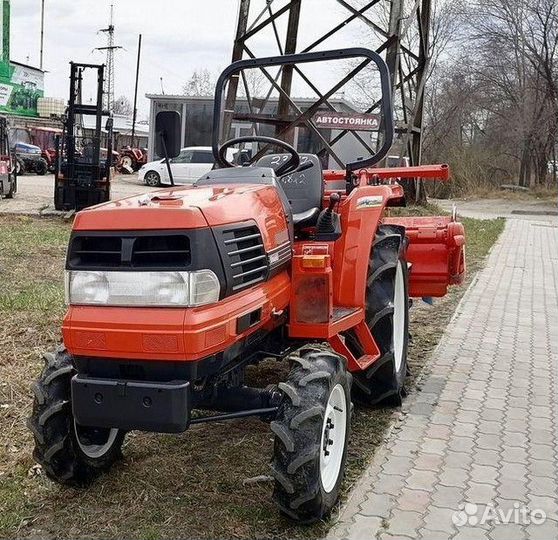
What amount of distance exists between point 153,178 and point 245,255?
2461 centimetres

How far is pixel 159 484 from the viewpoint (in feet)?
11.0

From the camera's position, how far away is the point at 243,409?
3193mm

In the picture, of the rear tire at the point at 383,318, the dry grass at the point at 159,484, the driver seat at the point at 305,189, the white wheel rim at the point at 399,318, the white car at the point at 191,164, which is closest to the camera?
the dry grass at the point at 159,484

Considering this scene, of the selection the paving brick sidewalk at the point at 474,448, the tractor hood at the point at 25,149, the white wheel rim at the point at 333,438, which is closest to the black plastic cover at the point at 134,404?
the white wheel rim at the point at 333,438

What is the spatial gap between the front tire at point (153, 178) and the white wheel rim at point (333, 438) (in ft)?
78.9

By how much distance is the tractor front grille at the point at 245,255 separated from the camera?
2.85 m

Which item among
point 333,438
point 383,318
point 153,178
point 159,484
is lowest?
point 159,484

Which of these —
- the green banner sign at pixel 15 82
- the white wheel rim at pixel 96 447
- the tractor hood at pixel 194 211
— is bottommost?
the white wheel rim at pixel 96 447

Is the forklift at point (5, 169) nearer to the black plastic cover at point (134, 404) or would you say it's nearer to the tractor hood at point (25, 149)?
the tractor hood at point (25, 149)

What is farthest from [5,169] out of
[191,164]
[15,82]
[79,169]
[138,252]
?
[15,82]

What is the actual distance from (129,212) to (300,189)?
143 cm

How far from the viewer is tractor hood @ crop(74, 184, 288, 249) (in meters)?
2.69

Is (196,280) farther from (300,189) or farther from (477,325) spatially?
(477,325)

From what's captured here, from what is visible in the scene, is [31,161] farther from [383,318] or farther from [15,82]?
[383,318]
